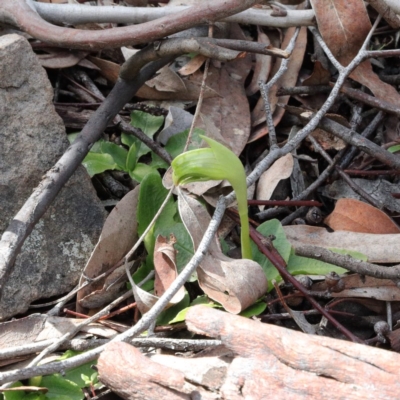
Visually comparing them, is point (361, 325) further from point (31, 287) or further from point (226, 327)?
point (31, 287)

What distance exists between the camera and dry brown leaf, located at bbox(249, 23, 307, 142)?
202 cm

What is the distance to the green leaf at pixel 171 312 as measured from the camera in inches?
60.6

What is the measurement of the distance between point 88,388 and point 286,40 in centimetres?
139

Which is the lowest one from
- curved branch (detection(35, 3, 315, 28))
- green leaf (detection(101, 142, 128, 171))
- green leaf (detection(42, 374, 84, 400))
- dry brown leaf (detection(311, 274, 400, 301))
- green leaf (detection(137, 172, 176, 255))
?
dry brown leaf (detection(311, 274, 400, 301))

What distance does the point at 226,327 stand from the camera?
1178 mm

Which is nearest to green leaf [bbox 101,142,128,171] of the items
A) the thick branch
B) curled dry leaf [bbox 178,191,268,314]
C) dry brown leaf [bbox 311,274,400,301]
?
the thick branch

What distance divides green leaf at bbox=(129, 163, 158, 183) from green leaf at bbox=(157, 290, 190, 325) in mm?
444

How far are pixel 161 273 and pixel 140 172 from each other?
1.36ft

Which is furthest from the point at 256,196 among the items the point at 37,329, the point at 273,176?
the point at 37,329

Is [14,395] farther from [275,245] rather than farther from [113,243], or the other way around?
[275,245]

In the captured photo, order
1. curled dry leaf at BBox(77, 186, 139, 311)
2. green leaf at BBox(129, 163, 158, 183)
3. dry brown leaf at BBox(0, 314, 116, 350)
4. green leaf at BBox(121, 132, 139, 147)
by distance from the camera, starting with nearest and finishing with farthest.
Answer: dry brown leaf at BBox(0, 314, 116, 350) < curled dry leaf at BBox(77, 186, 139, 311) < green leaf at BBox(129, 163, 158, 183) < green leaf at BBox(121, 132, 139, 147)

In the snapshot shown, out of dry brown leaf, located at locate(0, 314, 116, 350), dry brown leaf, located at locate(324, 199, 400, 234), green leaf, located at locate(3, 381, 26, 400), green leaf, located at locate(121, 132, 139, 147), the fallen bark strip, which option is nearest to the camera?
the fallen bark strip

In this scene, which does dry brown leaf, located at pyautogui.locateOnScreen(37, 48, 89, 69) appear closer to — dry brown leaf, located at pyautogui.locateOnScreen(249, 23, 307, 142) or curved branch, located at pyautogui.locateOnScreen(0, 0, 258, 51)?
curved branch, located at pyautogui.locateOnScreen(0, 0, 258, 51)

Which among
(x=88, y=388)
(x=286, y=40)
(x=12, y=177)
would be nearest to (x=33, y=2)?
(x=12, y=177)
